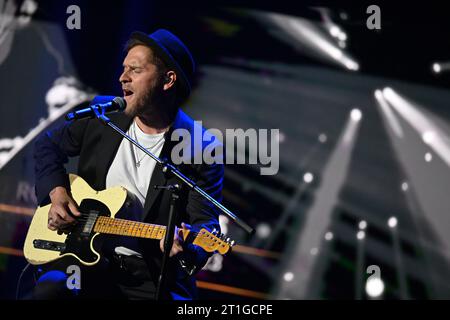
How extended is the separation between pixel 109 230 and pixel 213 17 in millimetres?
2172

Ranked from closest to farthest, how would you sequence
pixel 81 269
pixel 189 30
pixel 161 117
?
pixel 81 269 < pixel 161 117 < pixel 189 30

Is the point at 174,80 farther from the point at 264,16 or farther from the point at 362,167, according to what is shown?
the point at 362,167

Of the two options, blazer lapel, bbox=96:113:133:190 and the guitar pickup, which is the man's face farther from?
the guitar pickup

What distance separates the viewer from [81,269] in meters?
3.31

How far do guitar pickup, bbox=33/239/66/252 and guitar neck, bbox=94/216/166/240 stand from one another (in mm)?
232

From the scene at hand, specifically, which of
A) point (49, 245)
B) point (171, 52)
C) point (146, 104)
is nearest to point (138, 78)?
point (146, 104)

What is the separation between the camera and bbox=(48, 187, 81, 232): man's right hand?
11.0ft

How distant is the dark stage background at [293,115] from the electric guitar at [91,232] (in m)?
1.30

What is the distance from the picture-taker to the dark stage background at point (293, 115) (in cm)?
462

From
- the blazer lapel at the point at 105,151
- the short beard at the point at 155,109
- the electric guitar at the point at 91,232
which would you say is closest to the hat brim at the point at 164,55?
the short beard at the point at 155,109

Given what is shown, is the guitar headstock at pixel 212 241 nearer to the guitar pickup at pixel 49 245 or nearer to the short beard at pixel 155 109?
the guitar pickup at pixel 49 245

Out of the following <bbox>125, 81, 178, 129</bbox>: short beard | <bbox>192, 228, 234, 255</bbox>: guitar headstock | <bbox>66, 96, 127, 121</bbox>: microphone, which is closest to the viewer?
<bbox>66, 96, 127, 121</bbox>: microphone

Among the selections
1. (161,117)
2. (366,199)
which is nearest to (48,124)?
(161,117)

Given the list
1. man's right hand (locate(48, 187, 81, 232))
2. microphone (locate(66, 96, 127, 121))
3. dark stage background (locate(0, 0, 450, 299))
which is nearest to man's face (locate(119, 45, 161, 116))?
microphone (locate(66, 96, 127, 121))
